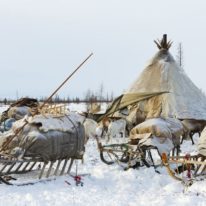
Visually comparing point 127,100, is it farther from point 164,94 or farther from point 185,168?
point 185,168

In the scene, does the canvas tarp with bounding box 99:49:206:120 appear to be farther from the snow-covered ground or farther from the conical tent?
the snow-covered ground

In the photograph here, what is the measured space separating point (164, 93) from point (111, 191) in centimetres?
1292

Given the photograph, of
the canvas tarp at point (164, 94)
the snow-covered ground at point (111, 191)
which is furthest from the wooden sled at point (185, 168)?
the canvas tarp at point (164, 94)

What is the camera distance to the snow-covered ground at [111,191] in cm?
939

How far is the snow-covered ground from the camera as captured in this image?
30.8ft

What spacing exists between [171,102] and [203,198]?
43.8 feet

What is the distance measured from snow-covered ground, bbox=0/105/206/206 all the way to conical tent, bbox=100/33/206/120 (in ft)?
32.2

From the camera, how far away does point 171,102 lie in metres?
22.6

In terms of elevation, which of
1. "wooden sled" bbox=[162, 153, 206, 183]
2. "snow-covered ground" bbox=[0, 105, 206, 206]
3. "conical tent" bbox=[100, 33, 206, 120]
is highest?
"conical tent" bbox=[100, 33, 206, 120]

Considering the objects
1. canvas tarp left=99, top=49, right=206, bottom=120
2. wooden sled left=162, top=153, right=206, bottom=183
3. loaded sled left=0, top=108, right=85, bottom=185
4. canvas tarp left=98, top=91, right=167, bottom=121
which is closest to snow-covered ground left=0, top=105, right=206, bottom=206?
wooden sled left=162, top=153, right=206, bottom=183

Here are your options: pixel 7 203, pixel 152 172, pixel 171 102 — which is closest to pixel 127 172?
pixel 152 172

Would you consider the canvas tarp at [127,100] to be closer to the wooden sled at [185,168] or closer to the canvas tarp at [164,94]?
the canvas tarp at [164,94]

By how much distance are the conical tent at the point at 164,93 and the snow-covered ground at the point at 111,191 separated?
32.2 ft

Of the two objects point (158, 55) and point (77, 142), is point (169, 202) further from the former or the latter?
point (158, 55)
